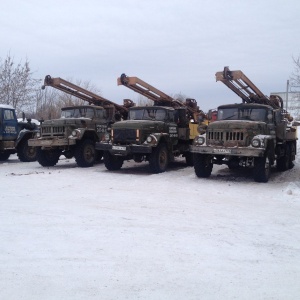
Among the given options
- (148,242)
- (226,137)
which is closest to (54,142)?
(226,137)

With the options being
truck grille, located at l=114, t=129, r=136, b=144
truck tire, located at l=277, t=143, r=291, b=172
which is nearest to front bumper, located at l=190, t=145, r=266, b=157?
truck grille, located at l=114, t=129, r=136, b=144

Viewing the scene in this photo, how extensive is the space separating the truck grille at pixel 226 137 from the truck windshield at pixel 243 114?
976mm

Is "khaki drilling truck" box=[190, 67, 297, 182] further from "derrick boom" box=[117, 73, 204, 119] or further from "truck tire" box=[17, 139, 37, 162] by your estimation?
"truck tire" box=[17, 139, 37, 162]

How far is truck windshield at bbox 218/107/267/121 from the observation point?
11.4m

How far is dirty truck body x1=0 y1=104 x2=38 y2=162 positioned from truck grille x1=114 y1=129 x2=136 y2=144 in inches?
188

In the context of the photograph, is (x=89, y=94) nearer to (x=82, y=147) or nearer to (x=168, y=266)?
(x=82, y=147)

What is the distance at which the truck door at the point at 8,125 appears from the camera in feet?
50.7

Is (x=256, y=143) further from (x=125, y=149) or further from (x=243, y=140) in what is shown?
(x=125, y=149)

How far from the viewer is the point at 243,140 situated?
1060 cm

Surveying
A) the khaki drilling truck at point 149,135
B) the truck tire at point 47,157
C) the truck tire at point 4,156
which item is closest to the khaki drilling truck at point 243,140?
the khaki drilling truck at point 149,135

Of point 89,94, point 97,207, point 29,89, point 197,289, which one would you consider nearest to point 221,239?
point 197,289

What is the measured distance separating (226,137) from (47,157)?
6.65 meters

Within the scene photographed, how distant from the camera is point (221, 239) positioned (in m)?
5.43

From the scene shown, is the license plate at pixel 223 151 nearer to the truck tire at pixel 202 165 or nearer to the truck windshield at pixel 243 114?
the truck tire at pixel 202 165
